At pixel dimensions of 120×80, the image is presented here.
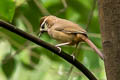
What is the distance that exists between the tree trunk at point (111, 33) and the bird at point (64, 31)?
728 mm

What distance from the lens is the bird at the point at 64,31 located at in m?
2.22

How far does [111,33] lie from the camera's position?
138 cm

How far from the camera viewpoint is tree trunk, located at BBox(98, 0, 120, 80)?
4.48 ft

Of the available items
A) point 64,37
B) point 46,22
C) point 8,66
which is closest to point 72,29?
point 64,37

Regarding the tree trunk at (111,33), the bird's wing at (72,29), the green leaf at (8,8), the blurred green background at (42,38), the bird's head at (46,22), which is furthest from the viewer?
the blurred green background at (42,38)

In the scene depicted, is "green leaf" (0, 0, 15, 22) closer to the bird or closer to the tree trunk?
the bird

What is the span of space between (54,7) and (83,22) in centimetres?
27

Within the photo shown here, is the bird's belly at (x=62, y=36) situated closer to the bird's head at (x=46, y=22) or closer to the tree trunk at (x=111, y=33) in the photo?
the bird's head at (x=46, y=22)

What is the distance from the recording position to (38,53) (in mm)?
3064

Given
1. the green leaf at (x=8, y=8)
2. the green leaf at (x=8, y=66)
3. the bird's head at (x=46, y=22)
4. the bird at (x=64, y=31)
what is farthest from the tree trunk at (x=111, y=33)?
the green leaf at (x=8, y=66)

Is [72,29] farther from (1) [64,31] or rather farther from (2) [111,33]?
(2) [111,33]

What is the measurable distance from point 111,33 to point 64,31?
3.48ft

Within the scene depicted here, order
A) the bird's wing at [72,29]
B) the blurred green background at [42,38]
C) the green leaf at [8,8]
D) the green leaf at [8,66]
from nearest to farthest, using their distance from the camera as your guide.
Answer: the green leaf at [8,8]
the bird's wing at [72,29]
the blurred green background at [42,38]
the green leaf at [8,66]

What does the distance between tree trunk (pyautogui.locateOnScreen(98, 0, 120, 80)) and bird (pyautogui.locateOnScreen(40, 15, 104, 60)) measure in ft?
2.39
